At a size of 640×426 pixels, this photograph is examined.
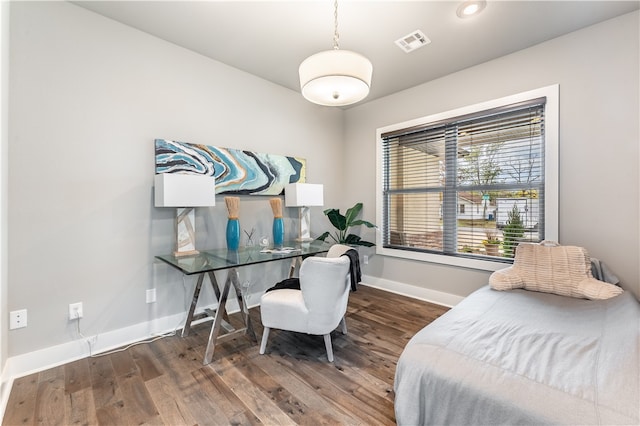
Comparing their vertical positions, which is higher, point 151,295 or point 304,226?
point 304,226

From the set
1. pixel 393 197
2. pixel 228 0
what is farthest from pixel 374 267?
pixel 228 0

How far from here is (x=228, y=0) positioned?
6.79ft

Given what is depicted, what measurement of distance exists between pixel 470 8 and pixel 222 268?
2691 mm

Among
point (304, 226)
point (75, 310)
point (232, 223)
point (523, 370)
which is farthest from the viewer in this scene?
point (304, 226)

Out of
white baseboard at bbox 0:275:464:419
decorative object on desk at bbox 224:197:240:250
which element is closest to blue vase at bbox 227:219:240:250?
decorative object on desk at bbox 224:197:240:250

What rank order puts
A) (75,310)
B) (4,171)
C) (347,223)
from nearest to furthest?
1. (4,171)
2. (75,310)
3. (347,223)

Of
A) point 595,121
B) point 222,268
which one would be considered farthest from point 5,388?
point 595,121

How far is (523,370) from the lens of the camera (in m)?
1.14

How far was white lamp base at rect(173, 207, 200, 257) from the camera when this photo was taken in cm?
249

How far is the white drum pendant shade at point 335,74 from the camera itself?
162 centimetres

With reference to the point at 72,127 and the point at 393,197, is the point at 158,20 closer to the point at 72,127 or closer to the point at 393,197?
Answer: the point at 72,127

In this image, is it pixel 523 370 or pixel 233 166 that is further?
pixel 233 166

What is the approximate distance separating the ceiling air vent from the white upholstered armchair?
2.07 metres

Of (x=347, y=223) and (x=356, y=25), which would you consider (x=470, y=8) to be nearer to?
(x=356, y=25)
